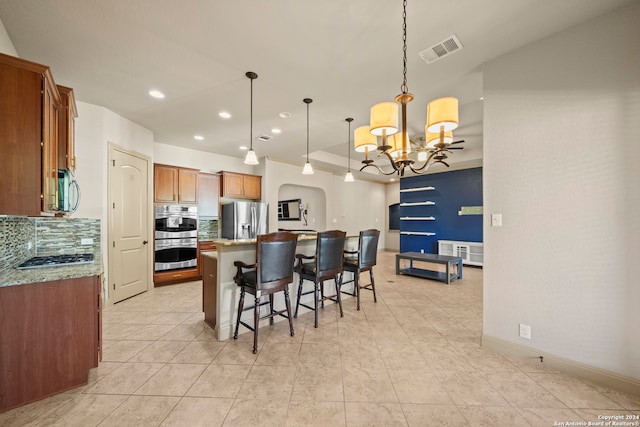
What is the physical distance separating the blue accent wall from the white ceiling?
132 inches

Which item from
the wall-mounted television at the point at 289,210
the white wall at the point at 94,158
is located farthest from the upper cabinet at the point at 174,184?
the wall-mounted television at the point at 289,210

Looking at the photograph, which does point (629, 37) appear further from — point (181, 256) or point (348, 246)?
point (181, 256)

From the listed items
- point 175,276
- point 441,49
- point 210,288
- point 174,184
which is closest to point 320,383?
point 210,288

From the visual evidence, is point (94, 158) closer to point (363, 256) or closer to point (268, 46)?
point (268, 46)

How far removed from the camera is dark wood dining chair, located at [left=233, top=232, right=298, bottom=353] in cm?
228

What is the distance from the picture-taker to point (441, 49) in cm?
219

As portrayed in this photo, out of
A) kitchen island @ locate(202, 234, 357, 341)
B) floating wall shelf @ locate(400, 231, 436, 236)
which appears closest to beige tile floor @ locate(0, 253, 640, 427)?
kitchen island @ locate(202, 234, 357, 341)

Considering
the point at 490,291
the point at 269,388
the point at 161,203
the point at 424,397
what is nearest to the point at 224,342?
the point at 269,388

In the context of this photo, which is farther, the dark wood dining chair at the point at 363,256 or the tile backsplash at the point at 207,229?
the tile backsplash at the point at 207,229

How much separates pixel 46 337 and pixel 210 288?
1258 mm

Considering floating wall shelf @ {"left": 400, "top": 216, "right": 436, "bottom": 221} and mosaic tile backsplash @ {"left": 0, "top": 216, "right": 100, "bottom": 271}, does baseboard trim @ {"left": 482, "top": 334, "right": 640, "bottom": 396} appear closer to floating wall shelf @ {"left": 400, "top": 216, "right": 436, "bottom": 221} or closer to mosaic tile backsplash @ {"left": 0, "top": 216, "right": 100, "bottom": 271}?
mosaic tile backsplash @ {"left": 0, "top": 216, "right": 100, "bottom": 271}

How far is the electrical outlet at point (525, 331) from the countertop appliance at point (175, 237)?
5.06m

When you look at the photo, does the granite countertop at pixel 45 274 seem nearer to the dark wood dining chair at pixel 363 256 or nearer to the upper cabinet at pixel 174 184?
the dark wood dining chair at pixel 363 256

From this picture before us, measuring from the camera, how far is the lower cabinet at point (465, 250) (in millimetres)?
6141
